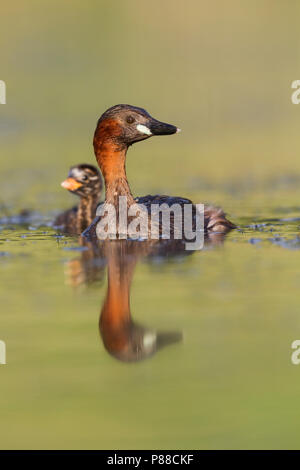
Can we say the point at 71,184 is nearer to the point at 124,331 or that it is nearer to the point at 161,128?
the point at 161,128

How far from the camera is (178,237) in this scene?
32.7 ft

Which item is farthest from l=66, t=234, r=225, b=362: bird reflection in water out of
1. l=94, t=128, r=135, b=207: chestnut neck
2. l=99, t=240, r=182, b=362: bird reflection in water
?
l=94, t=128, r=135, b=207: chestnut neck

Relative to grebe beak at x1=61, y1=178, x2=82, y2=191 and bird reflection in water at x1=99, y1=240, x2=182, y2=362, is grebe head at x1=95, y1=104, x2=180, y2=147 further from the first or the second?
grebe beak at x1=61, y1=178, x2=82, y2=191

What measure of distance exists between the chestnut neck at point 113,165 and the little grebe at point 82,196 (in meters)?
1.65

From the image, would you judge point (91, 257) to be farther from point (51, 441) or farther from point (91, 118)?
point (91, 118)

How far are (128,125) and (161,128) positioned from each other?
1.32 ft

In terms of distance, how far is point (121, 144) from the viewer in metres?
10.4

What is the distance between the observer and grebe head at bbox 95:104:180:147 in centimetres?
1006

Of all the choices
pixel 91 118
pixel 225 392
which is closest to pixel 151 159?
pixel 91 118

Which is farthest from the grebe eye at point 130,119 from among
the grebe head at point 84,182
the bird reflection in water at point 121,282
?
the grebe head at point 84,182

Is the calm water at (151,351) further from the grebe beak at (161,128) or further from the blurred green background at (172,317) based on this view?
the grebe beak at (161,128)

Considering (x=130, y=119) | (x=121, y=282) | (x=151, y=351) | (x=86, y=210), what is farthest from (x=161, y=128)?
(x=151, y=351)

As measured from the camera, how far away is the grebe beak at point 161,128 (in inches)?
390
